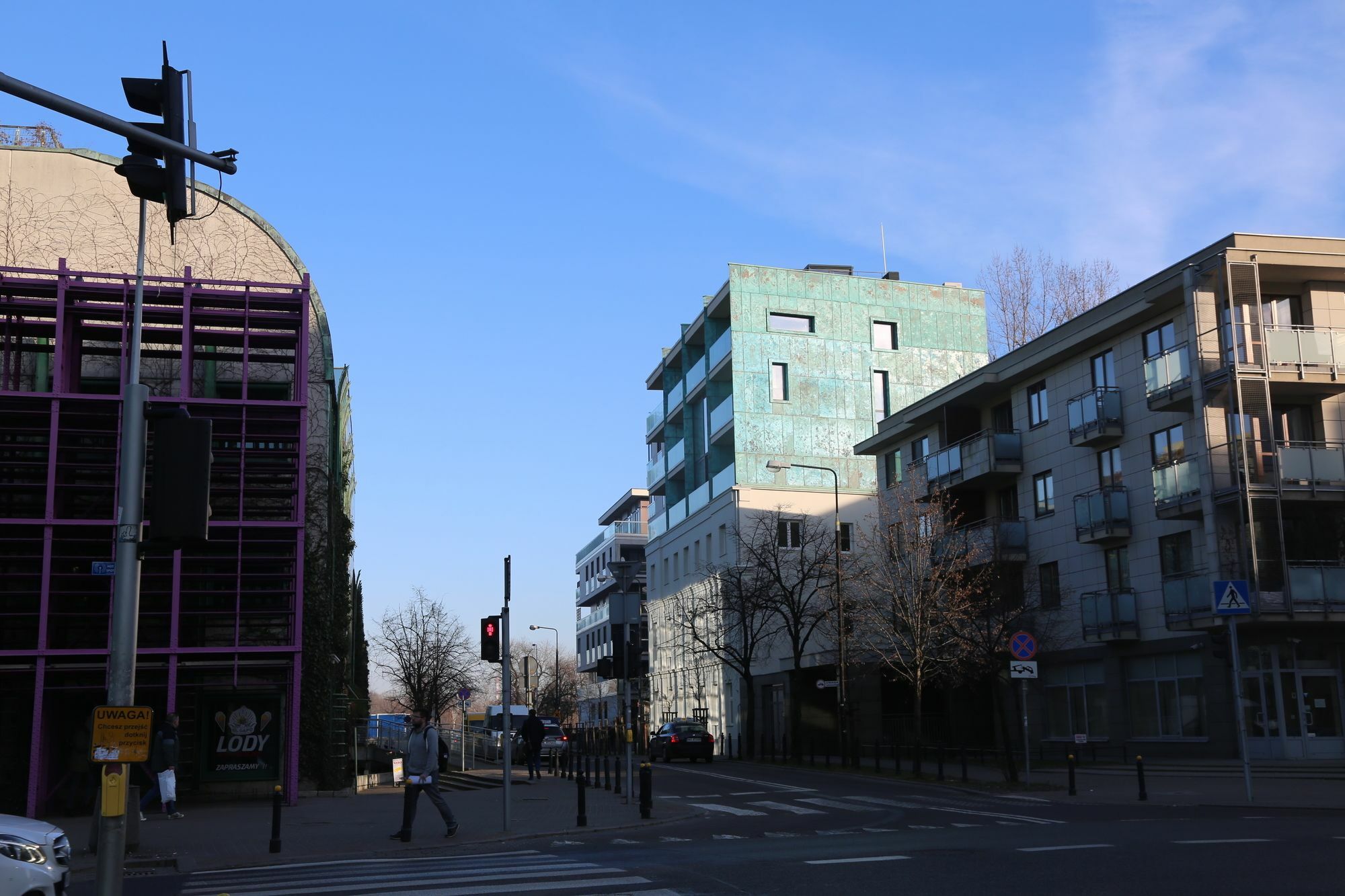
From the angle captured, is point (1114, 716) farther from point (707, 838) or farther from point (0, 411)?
point (0, 411)

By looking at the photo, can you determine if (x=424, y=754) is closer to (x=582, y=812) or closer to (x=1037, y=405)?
(x=582, y=812)

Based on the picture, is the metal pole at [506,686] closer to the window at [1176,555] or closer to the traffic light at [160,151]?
the traffic light at [160,151]

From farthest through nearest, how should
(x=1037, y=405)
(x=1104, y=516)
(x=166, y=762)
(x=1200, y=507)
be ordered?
1. (x=1037, y=405)
2. (x=1104, y=516)
3. (x=1200, y=507)
4. (x=166, y=762)

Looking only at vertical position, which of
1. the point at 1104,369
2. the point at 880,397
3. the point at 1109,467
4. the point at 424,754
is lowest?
the point at 424,754

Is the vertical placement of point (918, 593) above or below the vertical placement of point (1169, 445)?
below

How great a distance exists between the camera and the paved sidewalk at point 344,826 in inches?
653

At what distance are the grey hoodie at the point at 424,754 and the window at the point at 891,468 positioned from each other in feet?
112

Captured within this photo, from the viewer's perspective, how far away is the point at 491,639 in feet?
64.8

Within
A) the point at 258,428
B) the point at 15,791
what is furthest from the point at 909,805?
the point at 15,791

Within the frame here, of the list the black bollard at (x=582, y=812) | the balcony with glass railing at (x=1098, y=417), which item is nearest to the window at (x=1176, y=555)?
the balcony with glass railing at (x=1098, y=417)

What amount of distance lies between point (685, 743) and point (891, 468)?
14.2 m

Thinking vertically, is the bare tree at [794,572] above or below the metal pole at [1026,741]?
above

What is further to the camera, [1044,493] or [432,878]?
[1044,493]

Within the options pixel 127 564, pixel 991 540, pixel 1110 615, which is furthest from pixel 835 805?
pixel 991 540
